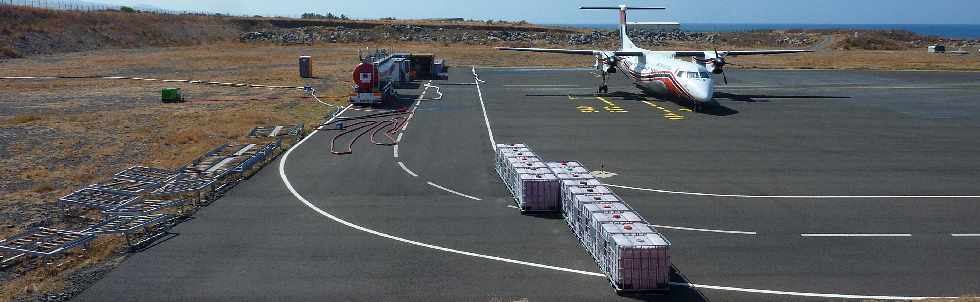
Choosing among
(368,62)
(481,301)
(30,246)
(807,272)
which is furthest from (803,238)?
(368,62)

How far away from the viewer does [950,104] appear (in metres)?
54.6

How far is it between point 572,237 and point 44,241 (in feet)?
46.2

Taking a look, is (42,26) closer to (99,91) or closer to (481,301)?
(99,91)

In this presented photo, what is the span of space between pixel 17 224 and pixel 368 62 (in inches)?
1228

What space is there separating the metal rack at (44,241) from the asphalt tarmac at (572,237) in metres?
1.67

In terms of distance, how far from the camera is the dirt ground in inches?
906

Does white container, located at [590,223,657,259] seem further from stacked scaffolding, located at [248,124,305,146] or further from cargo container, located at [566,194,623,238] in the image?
stacked scaffolding, located at [248,124,305,146]

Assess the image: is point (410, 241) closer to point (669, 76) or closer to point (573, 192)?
point (573, 192)

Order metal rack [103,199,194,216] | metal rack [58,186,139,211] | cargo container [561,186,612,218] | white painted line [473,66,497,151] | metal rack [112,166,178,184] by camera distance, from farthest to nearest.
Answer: white painted line [473,66,497,151] < metal rack [112,166,178,184] < metal rack [58,186,139,211] < metal rack [103,199,194,216] < cargo container [561,186,612,218]

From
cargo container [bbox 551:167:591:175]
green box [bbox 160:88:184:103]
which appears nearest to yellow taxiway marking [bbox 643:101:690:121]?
cargo container [bbox 551:167:591:175]

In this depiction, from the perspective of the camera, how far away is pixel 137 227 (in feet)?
66.5

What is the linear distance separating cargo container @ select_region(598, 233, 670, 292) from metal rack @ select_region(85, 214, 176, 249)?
12.5 meters

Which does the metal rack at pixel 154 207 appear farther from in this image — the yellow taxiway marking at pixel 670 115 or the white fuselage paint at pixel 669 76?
the white fuselage paint at pixel 669 76

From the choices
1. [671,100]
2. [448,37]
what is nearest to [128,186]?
[671,100]
